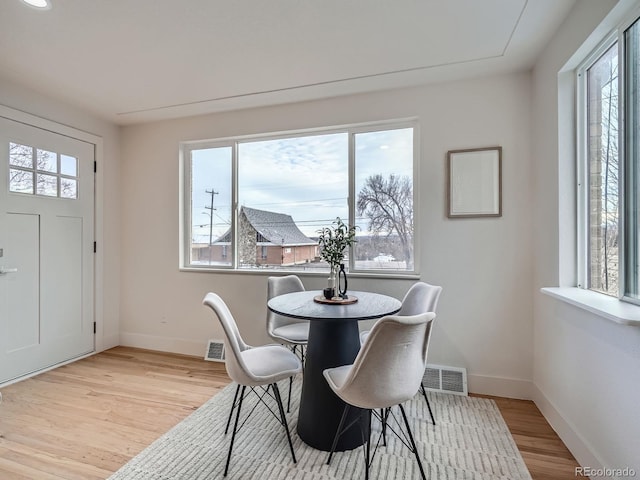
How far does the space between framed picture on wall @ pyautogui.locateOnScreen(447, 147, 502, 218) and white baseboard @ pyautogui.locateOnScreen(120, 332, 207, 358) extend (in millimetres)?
2834

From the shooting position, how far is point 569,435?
188 cm

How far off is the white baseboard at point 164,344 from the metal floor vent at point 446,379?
2.24 meters

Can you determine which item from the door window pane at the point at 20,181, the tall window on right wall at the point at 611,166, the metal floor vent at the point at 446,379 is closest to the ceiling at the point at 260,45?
the tall window on right wall at the point at 611,166

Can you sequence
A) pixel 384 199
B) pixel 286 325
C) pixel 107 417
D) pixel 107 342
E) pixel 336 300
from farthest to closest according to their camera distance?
1. pixel 107 342
2. pixel 384 199
3. pixel 286 325
4. pixel 107 417
5. pixel 336 300

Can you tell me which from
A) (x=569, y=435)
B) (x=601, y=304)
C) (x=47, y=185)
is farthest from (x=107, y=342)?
(x=601, y=304)

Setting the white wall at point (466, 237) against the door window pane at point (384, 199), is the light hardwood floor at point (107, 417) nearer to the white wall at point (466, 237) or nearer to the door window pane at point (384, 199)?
the white wall at point (466, 237)

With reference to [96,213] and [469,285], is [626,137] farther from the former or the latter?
[96,213]

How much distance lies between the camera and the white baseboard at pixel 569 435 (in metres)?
1.64

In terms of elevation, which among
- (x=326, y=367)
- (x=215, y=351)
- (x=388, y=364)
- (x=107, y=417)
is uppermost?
(x=388, y=364)

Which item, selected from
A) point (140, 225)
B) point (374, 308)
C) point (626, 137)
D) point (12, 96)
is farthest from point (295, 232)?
point (12, 96)

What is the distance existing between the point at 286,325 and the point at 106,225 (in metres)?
2.47

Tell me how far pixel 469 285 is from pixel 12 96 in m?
4.19

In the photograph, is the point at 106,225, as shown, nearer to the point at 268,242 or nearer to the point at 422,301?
the point at 268,242

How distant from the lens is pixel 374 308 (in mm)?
1927
